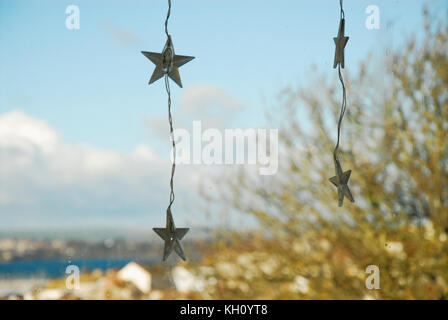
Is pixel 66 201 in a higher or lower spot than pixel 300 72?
lower

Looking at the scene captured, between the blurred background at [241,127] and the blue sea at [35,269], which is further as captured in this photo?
the blurred background at [241,127]

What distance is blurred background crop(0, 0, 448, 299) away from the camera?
48.5 inches

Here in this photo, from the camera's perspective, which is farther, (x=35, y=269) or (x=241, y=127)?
(x=241, y=127)

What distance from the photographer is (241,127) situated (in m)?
1.42

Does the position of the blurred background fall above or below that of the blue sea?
above

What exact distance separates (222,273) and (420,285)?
68cm

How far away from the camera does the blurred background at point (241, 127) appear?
4.04 feet

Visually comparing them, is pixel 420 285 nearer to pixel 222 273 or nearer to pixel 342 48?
pixel 222 273

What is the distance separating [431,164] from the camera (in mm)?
1390

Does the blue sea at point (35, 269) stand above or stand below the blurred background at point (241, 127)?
below

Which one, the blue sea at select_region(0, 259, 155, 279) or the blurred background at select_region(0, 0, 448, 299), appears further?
the blurred background at select_region(0, 0, 448, 299)

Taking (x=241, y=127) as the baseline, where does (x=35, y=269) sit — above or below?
below
